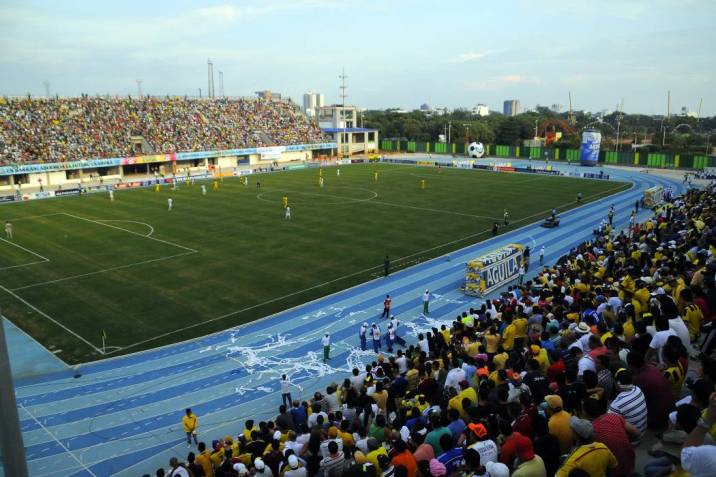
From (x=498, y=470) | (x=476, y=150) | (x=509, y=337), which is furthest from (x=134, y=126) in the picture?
(x=498, y=470)

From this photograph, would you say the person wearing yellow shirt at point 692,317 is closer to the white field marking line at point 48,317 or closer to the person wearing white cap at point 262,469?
the person wearing white cap at point 262,469

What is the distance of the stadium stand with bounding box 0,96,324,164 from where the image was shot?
5478 cm

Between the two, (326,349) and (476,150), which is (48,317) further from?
(476,150)

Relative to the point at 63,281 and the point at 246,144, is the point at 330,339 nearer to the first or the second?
the point at 63,281

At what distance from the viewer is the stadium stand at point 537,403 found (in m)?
5.75

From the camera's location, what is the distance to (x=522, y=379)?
848 cm

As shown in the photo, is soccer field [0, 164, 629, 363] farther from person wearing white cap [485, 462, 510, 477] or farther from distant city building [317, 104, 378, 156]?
distant city building [317, 104, 378, 156]

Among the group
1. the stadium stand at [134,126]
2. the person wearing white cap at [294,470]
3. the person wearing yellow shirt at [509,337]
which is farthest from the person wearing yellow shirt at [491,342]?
the stadium stand at [134,126]

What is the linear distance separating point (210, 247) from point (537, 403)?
2459 centimetres

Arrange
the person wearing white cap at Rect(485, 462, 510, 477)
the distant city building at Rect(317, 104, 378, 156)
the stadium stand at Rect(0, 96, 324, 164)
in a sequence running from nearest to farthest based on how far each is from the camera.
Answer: the person wearing white cap at Rect(485, 462, 510, 477)
the stadium stand at Rect(0, 96, 324, 164)
the distant city building at Rect(317, 104, 378, 156)

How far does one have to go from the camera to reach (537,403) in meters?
7.69

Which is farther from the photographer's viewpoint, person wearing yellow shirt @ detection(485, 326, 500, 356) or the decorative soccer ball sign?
the decorative soccer ball sign

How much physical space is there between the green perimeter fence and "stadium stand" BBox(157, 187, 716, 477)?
64.9 metres

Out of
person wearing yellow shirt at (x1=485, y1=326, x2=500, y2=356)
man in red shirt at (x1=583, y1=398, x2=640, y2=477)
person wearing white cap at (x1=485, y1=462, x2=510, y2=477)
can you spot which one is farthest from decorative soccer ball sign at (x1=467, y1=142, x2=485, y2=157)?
person wearing white cap at (x1=485, y1=462, x2=510, y2=477)
